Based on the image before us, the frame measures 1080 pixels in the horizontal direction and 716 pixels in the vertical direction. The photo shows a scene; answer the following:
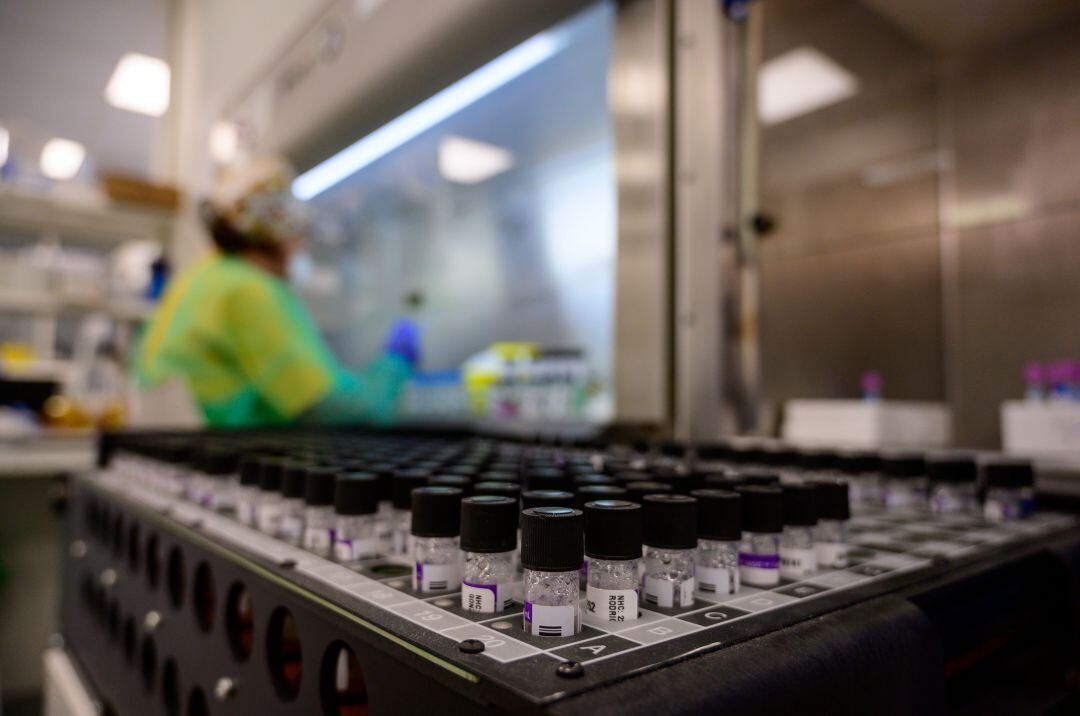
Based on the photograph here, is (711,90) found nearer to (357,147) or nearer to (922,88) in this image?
(922,88)

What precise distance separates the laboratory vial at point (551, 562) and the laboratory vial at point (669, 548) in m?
0.06

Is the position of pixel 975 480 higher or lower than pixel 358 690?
higher

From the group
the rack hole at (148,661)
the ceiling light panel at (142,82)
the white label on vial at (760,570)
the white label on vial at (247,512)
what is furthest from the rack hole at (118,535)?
the ceiling light panel at (142,82)

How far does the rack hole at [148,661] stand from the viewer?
2.25 feet

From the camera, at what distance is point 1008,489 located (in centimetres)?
69

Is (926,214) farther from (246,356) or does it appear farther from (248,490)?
(246,356)

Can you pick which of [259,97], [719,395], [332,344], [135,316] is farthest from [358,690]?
[135,316]

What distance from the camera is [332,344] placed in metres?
2.83

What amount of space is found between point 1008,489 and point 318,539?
711mm

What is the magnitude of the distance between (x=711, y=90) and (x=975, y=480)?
34.7 inches

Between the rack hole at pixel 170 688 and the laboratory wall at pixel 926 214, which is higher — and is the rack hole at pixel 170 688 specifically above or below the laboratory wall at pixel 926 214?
below

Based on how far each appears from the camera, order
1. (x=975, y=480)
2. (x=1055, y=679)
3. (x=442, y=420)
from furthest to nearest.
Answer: (x=442, y=420) < (x=975, y=480) < (x=1055, y=679)

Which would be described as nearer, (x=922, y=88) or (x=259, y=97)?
(x=922, y=88)

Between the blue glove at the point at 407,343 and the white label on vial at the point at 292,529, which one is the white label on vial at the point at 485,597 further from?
the blue glove at the point at 407,343
